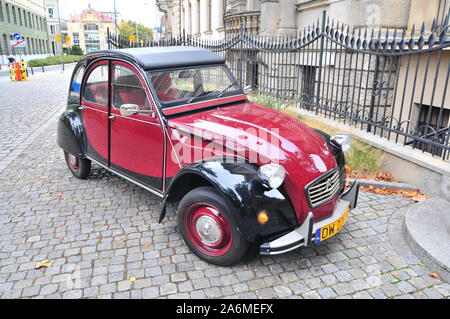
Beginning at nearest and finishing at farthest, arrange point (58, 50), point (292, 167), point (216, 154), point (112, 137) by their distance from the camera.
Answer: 1. point (292, 167)
2. point (216, 154)
3. point (112, 137)
4. point (58, 50)

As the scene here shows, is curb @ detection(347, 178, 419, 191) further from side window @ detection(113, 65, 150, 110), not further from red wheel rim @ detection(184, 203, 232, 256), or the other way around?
side window @ detection(113, 65, 150, 110)

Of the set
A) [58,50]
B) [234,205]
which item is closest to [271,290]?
[234,205]

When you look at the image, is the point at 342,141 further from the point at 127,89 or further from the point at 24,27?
the point at 24,27

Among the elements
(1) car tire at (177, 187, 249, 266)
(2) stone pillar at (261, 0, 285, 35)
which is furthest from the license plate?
(2) stone pillar at (261, 0, 285, 35)

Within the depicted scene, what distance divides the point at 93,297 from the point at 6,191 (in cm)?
304

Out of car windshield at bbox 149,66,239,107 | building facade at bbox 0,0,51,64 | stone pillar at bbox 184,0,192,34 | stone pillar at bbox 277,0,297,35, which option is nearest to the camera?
car windshield at bbox 149,66,239,107

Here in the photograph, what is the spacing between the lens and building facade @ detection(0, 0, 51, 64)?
43.8 metres

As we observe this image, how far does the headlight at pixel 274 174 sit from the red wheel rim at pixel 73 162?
3508 mm

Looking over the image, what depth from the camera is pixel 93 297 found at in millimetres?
2910

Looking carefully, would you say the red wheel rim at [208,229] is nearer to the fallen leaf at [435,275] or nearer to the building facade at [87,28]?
the fallen leaf at [435,275]

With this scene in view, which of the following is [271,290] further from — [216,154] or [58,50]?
[58,50]

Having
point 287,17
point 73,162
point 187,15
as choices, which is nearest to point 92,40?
point 187,15

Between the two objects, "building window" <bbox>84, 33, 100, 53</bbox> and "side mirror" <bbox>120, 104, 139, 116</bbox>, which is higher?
"building window" <bbox>84, 33, 100, 53</bbox>

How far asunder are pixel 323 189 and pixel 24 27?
198 ft
